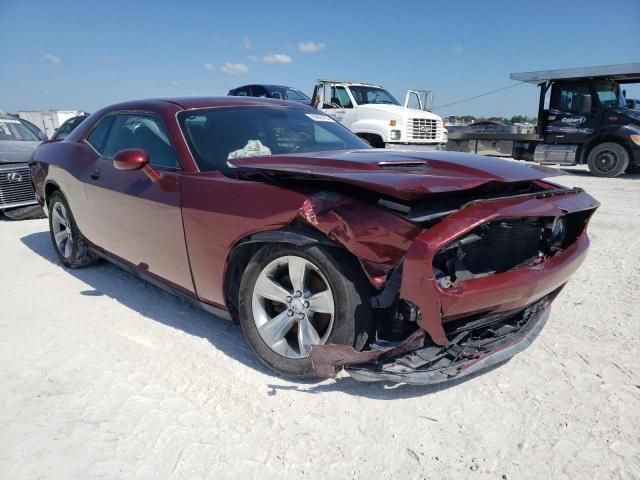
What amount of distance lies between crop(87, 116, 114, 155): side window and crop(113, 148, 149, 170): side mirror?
3.60 feet

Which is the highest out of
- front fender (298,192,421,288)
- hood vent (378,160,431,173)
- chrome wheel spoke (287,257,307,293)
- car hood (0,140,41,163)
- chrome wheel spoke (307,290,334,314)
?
hood vent (378,160,431,173)

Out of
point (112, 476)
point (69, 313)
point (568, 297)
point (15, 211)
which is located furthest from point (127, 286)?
point (15, 211)

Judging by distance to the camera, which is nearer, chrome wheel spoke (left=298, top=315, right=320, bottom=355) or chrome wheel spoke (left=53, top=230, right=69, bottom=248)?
chrome wheel spoke (left=298, top=315, right=320, bottom=355)

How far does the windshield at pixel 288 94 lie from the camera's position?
43.4ft

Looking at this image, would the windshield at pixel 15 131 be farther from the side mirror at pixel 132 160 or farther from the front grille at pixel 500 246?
the front grille at pixel 500 246

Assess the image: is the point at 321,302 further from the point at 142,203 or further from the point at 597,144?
the point at 597,144

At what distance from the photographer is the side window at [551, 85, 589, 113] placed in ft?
37.2

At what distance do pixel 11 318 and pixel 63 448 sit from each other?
184 centimetres

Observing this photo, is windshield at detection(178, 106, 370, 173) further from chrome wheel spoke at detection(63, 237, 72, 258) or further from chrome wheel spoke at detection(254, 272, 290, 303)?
chrome wheel spoke at detection(63, 237, 72, 258)

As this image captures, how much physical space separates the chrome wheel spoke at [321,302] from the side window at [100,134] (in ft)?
8.43

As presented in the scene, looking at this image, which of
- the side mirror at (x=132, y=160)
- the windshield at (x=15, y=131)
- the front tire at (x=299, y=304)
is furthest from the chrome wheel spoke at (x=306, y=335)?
the windshield at (x=15, y=131)

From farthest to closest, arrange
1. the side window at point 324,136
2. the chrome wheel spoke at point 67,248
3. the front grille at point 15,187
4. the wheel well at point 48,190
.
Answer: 1. the front grille at point 15,187
2. the wheel well at point 48,190
3. the chrome wheel spoke at point 67,248
4. the side window at point 324,136

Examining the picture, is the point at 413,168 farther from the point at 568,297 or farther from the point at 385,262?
the point at 568,297

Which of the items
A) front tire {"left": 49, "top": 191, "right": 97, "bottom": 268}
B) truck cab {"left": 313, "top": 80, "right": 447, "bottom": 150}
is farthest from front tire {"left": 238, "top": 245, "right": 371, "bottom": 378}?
truck cab {"left": 313, "top": 80, "right": 447, "bottom": 150}
